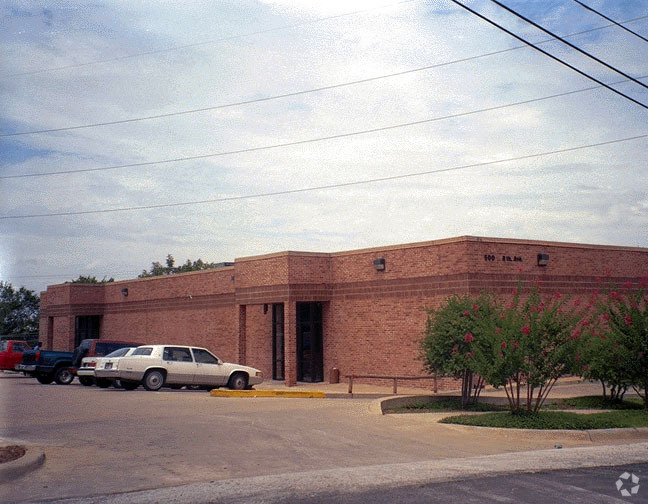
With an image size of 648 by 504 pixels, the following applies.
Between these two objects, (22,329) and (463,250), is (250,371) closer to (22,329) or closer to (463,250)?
(463,250)

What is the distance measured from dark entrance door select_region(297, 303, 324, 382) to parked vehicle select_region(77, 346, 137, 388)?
7.39m

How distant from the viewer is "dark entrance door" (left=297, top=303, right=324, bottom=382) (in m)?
31.2

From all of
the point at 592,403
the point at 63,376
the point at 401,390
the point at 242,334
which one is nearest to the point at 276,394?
the point at 401,390

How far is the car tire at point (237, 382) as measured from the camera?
87.2 feet

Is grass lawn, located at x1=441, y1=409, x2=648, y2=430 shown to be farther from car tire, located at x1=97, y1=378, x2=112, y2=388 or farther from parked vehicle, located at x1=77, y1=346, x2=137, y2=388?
car tire, located at x1=97, y1=378, x2=112, y2=388

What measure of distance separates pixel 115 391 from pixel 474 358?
14.4 metres

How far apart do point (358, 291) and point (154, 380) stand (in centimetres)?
853

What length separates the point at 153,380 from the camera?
83.8 feet

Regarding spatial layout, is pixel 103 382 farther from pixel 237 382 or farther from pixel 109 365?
pixel 237 382

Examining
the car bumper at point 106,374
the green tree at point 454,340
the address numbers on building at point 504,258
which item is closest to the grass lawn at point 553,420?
the green tree at point 454,340

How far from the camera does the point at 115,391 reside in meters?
26.0

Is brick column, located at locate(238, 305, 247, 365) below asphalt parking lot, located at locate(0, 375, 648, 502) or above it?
above

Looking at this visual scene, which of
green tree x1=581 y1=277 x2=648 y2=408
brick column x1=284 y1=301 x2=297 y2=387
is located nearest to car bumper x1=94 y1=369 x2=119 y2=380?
brick column x1=284 y1=301 x2=297 y2=387

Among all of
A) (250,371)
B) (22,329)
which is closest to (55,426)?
(250,371)
